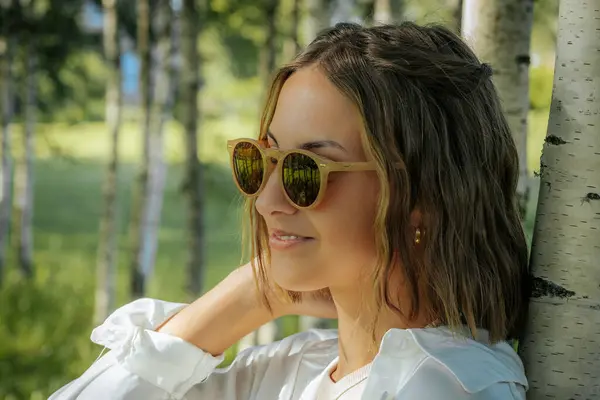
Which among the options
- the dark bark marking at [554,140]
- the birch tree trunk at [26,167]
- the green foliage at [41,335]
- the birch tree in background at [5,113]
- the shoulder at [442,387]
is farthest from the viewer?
the birch tree trunk at [26,167]

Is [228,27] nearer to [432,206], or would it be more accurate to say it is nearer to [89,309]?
[89,309]

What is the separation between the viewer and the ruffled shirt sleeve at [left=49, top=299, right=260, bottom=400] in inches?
77.2

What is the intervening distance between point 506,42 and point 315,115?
879mm

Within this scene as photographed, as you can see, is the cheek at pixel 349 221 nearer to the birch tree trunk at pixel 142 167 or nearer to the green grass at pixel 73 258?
the green grass at pixel 73 258

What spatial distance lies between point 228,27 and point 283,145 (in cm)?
758

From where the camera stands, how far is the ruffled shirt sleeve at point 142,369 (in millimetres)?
1961

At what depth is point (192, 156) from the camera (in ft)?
20.7

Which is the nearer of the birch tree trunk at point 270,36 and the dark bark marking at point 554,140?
the dark bark marking at point 554,140

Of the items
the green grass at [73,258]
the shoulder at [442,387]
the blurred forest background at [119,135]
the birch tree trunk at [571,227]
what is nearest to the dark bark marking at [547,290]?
the birch tree trunk at [571,227]

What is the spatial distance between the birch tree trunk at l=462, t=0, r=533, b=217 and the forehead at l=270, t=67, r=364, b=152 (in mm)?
715

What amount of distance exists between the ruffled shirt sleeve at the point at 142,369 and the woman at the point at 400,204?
1.19 ft

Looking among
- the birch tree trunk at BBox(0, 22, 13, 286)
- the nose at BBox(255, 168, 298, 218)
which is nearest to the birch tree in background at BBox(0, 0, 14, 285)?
the birch tree trunk at BBox(0, 22, 13, 286)

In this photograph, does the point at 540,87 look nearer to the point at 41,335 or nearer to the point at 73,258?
the point at 41,335

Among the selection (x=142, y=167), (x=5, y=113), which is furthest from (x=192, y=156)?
(x=5, y=113)
